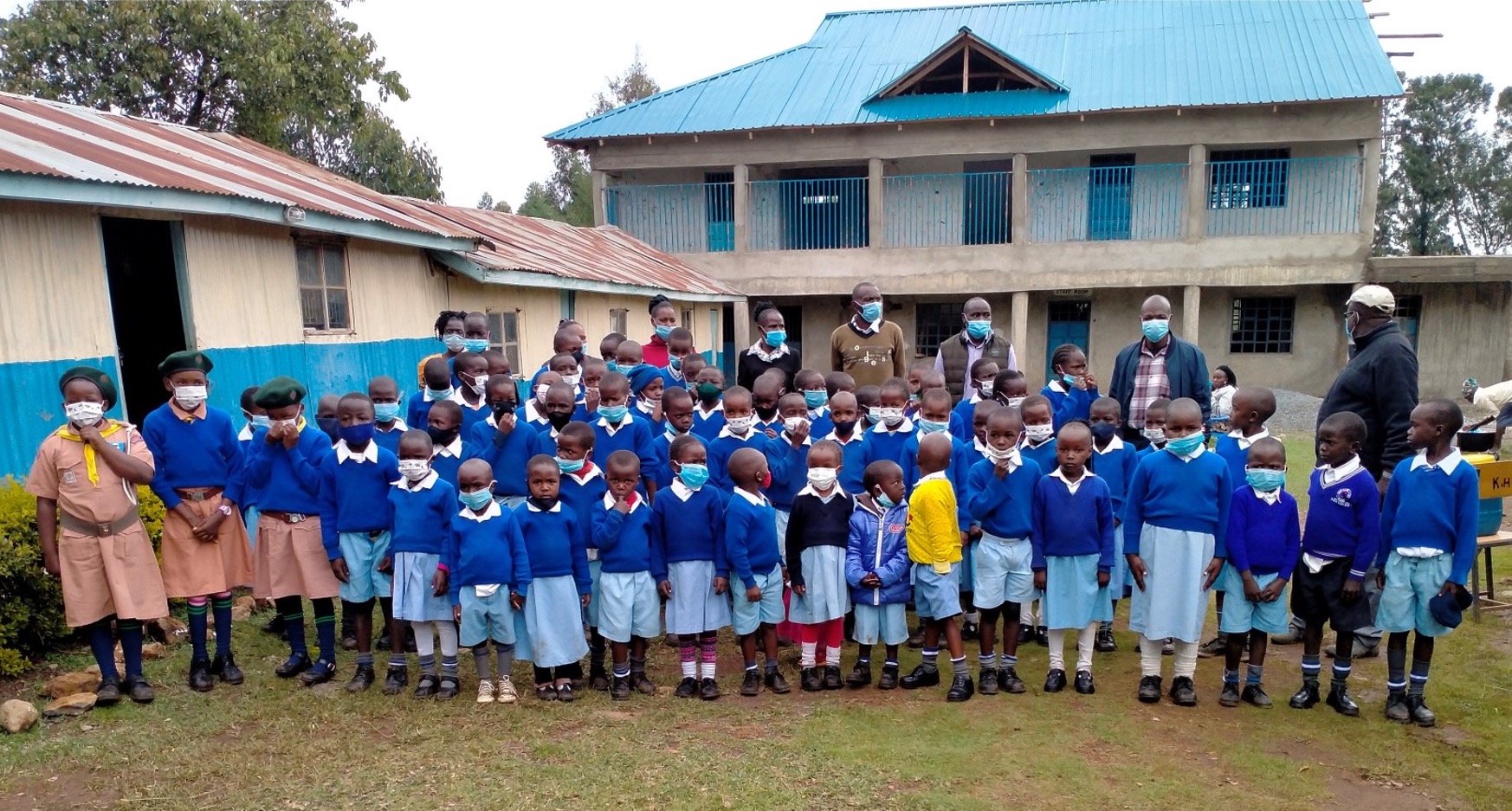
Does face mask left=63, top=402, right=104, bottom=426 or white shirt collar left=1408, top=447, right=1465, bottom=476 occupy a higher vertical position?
face mask left=63, top=402, right=104, bottom=426

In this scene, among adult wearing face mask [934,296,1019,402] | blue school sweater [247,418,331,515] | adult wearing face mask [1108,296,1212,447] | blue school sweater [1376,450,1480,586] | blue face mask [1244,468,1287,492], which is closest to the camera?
blue school sweater [1376,450,1480,586]

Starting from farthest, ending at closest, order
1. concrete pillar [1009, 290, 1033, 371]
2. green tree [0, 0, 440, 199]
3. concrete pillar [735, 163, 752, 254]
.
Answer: concrete pillar [735, 163, 752, 254] < concrete pillar [1009, 290, 1033, 371] < green tree [0, 0, 440, 199]

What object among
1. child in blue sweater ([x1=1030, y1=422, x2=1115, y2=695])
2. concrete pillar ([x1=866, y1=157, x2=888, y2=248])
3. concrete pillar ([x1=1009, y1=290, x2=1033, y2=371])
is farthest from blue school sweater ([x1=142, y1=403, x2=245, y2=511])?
concrete pillar ([x1=1009, y1=290, x2=1033, y2=371])

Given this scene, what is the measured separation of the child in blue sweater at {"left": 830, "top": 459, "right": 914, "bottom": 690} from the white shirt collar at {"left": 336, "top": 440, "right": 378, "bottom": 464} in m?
2.40

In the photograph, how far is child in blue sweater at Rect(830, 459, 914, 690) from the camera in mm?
4387

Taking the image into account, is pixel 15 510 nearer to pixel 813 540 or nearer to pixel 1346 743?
pixel 813 540

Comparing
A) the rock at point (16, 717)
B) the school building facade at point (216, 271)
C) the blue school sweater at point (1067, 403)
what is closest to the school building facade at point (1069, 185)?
the school building facade at point (216, 271)

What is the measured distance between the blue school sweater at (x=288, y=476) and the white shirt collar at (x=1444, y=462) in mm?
5132

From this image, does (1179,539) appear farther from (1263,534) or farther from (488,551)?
(488,551)

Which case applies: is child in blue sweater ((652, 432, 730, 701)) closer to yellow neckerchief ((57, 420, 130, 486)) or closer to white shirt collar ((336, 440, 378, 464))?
white shirt collar ((336, 440, 378, 464))

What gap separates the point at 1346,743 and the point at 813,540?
97.1 inches

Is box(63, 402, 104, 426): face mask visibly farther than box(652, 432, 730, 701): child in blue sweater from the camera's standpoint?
No

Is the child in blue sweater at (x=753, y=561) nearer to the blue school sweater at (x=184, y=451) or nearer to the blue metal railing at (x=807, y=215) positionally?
the blue school sweater at (x=184, y=451)

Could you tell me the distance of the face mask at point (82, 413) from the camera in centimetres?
397
